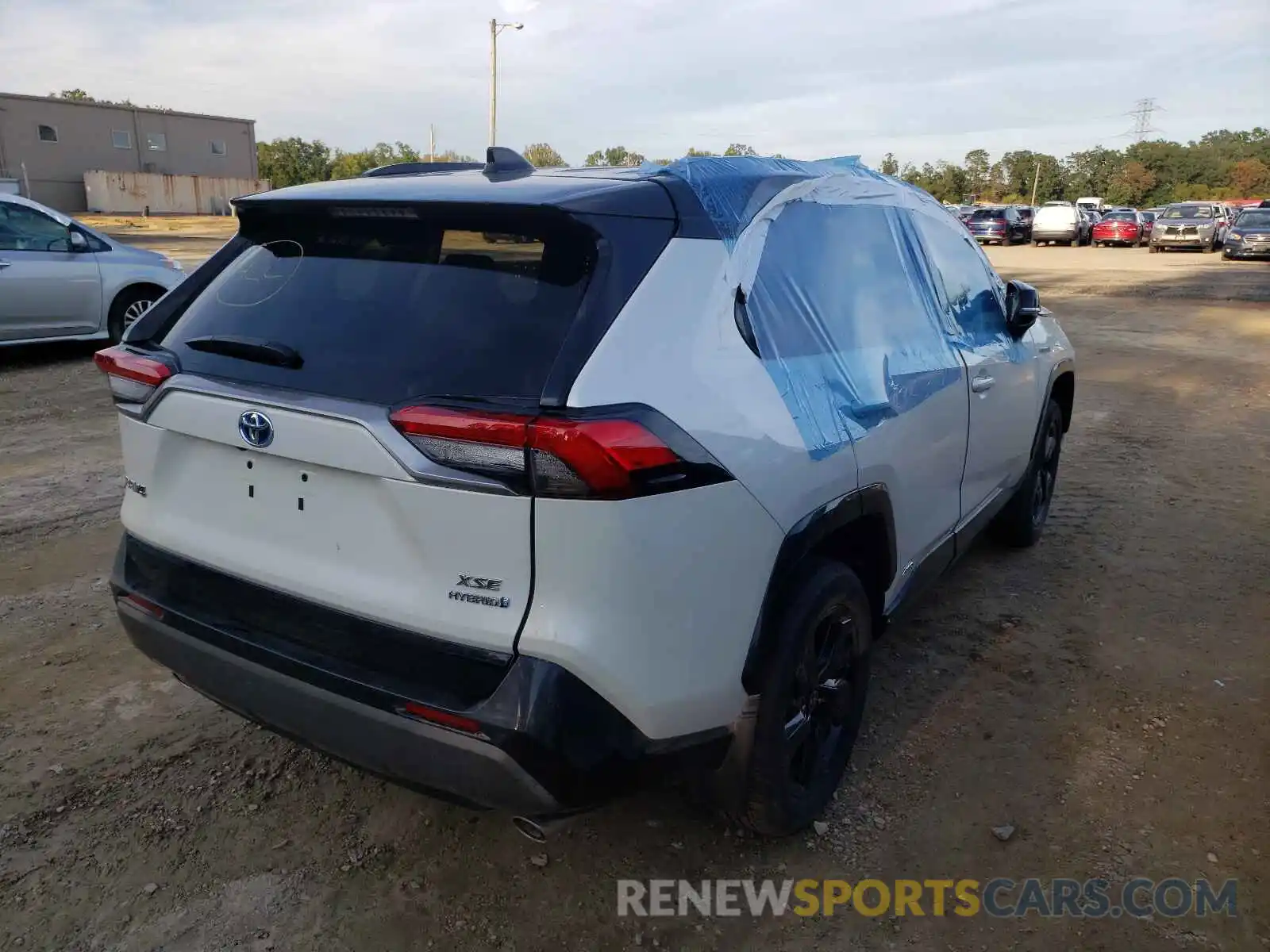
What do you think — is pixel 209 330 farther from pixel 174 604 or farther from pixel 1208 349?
pixel 1208 349

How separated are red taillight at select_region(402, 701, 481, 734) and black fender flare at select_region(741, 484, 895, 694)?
67cm

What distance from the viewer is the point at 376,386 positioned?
6.79ft

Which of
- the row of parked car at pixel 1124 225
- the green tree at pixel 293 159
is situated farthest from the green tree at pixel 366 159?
the row of parked car at pixel 1124 225

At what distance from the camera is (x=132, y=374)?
2488 mm

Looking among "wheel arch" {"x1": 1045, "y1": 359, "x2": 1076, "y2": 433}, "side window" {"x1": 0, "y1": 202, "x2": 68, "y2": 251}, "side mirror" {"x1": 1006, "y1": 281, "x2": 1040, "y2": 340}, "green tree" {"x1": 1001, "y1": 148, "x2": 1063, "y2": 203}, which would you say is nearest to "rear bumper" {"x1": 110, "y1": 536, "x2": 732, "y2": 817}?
"side mirror" {"x1": 1006, "y1": 281, "x2": 1040, "y2": 340}

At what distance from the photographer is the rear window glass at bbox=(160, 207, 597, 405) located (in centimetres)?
204

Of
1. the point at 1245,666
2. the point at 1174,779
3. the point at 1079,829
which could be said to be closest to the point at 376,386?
the point at 1079,829

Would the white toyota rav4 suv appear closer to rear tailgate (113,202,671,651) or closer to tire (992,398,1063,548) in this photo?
rear tailgate (113,202,671,651)

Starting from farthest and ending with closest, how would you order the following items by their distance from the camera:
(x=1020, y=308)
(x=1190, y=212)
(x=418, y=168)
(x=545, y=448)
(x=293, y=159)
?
(x=293, y=159) → (x=1190, y=212) → (x=1020, y=308) → (x=418, y=168) → (x=545, y=448)

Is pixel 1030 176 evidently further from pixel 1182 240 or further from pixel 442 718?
pixel 442 718

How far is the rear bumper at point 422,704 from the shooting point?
194 centimetres

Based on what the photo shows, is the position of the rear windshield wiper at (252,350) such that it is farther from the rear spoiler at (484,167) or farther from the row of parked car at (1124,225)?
the row of parked car at (1124,225)

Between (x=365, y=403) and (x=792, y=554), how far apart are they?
3.54 feet

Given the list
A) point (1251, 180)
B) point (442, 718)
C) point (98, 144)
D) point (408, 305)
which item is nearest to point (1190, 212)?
point (408, 305)
